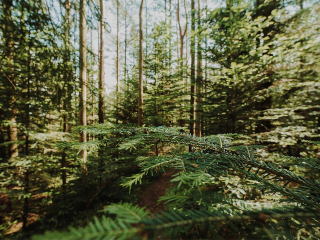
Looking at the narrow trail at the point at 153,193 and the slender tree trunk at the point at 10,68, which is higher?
the slender tree trunk at the point at 10,68

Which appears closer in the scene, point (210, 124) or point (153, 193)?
point (210, 124)

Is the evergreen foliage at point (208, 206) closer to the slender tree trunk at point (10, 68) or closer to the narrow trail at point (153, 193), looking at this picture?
the slender tree trunk at point (10, 68)

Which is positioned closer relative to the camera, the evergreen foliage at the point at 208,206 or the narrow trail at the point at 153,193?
the evergreen foliage at the point at 208,206

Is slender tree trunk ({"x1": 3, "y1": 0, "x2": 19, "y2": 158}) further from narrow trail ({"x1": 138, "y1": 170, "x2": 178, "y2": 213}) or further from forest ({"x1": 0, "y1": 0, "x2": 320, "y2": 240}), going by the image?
narrow trail ({"x1": 138, "y1": 170, "x2": 178, "y2": 213})

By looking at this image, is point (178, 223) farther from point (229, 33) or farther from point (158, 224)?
point (229, 33)

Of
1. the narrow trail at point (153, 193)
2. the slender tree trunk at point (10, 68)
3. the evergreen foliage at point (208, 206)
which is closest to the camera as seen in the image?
the evergreen foliage at point (208, 206)

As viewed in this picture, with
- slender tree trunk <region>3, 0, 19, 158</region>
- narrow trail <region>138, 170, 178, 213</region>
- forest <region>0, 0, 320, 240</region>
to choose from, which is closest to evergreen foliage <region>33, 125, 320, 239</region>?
forest <region>0, 0, 320, 240</region>

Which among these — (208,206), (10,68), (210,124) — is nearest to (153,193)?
(210,124)

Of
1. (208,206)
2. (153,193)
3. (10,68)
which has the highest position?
(10,68)

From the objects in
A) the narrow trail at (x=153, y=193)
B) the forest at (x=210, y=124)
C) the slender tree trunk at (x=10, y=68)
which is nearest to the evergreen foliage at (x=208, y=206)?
the forest at (x=210, y=124)

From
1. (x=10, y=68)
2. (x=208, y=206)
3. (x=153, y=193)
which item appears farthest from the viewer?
(x=153, y=193)

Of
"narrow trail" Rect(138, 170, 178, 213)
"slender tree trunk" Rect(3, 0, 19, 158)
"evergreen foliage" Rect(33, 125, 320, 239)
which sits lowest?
"narrow trail" Rect(138, 170, 178, 213)

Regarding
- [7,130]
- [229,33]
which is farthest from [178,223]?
[7,130]

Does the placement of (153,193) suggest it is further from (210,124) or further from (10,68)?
(10,68)
